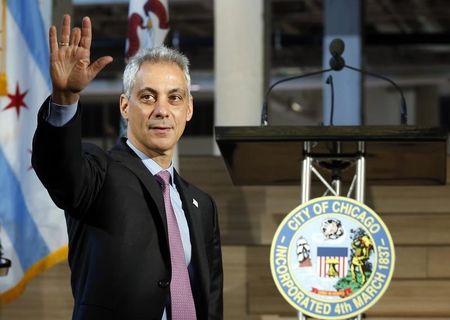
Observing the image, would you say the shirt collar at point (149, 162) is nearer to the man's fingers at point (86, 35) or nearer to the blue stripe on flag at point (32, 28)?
the man's fingers at point (86, 35)

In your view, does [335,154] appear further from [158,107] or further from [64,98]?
[64,98]

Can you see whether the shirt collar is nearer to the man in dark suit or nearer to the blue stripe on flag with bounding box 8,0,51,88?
the man in dark suit

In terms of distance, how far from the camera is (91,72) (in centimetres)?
233

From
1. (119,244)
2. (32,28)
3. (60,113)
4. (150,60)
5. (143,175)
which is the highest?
(32,28)

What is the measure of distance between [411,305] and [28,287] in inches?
78.3

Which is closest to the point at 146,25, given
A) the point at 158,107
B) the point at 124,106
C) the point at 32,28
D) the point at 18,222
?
the point at 32,28

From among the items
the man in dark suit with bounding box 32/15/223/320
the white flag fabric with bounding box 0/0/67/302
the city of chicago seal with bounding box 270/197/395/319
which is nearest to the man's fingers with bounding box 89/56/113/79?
the man in dark suit with bounding box 32/15/223/320

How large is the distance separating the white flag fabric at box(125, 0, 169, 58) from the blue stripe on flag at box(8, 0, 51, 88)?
0.43m

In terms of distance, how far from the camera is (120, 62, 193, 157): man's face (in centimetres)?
265

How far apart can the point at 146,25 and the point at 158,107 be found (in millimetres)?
3432

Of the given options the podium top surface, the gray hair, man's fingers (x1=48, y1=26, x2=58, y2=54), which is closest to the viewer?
man's fingers (x1=48, y1=26, x2=58, y2=54)

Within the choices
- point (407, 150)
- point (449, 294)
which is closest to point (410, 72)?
point (449, 294)

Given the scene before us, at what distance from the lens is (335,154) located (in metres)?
4.21

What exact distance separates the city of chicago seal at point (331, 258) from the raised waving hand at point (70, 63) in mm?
1703
